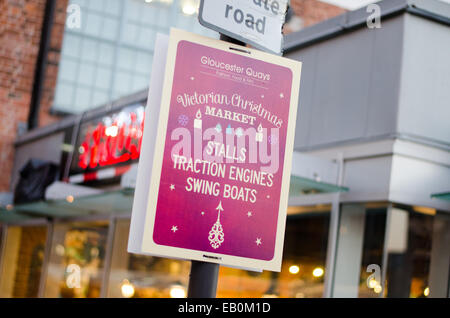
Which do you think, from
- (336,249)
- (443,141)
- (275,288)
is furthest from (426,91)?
(275,288)

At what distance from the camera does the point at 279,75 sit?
→ 9.99ft

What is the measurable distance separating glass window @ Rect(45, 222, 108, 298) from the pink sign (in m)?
8.08

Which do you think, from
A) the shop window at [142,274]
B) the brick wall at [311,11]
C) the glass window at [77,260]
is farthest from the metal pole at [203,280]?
the brick wall at [311,11]

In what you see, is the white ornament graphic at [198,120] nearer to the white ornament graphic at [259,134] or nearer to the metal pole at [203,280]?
the white ornament graphic at [259,134]

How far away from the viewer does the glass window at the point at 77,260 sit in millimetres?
10852

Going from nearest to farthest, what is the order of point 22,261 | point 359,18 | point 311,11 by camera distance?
point 359,18
point 22,261
point 311,11

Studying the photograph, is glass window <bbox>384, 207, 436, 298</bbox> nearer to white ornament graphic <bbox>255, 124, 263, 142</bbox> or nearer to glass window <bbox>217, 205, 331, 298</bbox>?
glass window <bbox>217, 205, 331, 298</bbox>

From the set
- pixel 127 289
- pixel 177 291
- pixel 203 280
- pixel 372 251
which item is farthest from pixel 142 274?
pixel 203 280

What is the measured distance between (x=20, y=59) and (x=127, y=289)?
21.3 ft

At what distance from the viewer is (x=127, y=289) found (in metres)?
10.2

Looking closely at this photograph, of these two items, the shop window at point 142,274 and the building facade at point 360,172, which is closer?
the building facade at point 360,172

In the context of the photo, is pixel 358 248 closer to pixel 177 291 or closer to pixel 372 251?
pixel 372 251

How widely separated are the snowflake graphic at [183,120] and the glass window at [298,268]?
4.67 metres
